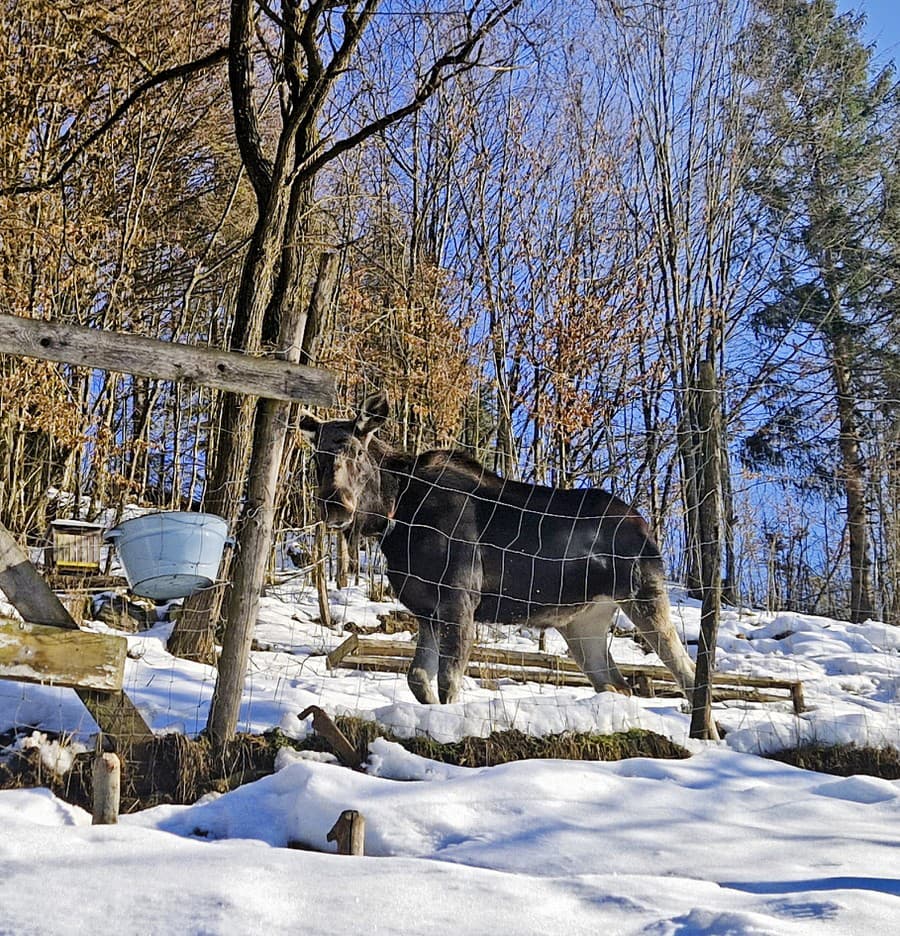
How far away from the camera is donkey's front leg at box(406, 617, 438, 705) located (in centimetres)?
641

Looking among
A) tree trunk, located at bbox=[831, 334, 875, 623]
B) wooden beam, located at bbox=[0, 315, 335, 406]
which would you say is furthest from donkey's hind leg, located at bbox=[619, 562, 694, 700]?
tree trunk, located at bbox=[831, 334, 875, 623]

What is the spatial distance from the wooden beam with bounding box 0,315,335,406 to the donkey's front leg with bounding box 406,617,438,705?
204 centimetres

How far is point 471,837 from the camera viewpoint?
12.5 ft

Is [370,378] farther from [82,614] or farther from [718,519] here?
[718,519]

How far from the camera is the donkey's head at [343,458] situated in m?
6.28

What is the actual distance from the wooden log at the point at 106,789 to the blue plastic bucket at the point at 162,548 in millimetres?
1207

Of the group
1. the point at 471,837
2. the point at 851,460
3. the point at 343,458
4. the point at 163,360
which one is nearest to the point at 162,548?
the point at 163,360

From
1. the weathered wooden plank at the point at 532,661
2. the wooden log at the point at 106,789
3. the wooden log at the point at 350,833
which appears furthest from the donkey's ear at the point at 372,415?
the wooden log at the point at 350,833

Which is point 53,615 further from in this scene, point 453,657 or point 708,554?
point 708,554

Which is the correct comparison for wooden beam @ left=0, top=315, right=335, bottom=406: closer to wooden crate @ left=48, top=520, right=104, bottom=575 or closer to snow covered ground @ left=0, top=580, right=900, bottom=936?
snow covered ground @ left=0, top=580, right=900, bottom=936

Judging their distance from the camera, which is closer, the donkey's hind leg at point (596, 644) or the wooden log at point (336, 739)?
the wooden log at point (336, 739)

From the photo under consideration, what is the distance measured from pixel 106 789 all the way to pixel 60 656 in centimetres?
117

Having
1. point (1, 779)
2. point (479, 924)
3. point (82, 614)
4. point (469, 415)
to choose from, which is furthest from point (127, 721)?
point (469, 415)

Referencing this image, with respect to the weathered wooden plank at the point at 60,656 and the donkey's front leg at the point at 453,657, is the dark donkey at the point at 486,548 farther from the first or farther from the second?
the weathered wooden plank at the point at 60,656
